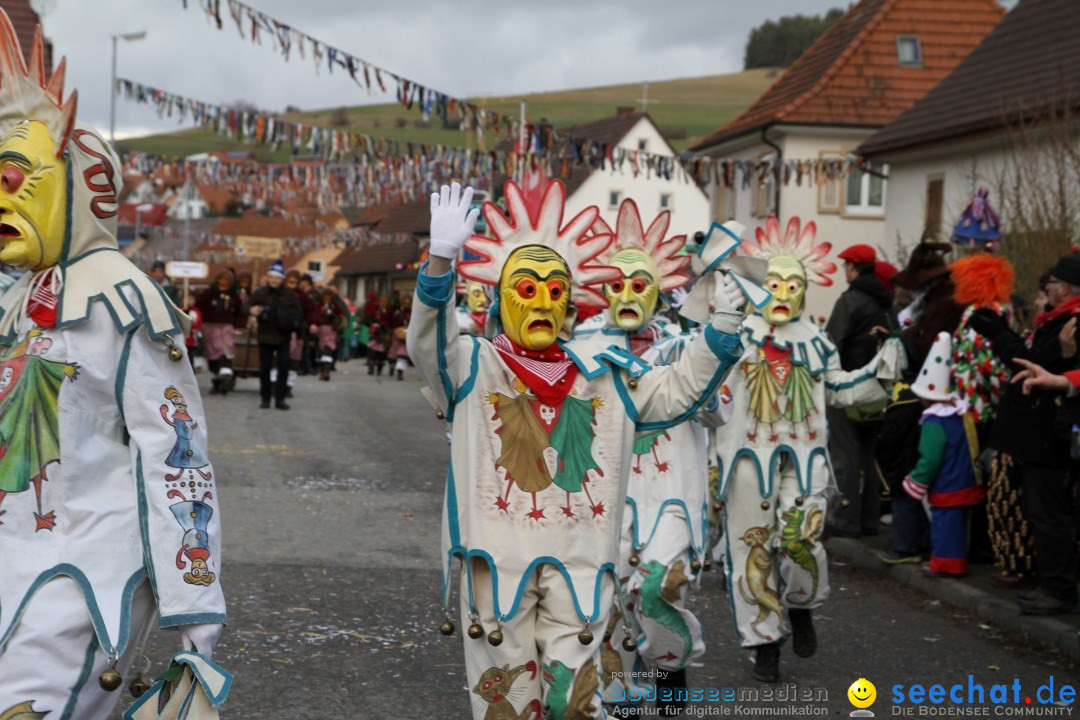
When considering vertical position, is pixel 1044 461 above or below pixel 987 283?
below

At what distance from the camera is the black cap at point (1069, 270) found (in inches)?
321

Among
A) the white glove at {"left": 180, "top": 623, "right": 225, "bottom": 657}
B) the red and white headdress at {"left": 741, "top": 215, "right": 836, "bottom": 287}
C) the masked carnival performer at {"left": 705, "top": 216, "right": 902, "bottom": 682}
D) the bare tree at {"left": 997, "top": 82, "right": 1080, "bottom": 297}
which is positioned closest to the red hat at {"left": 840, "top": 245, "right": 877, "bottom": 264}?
the bare tree at {"left": 997, "top": 82, "right": 1080, "bottom": 297}

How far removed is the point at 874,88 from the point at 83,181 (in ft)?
110

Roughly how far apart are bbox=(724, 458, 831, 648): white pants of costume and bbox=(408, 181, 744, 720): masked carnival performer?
266cm

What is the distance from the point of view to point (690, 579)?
21.7ft

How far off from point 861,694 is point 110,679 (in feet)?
13.3

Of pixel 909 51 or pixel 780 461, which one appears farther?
pixel 909 51

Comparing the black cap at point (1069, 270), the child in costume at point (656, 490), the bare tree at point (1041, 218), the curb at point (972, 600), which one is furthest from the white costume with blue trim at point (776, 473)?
the bare tree at point (1041, 218)

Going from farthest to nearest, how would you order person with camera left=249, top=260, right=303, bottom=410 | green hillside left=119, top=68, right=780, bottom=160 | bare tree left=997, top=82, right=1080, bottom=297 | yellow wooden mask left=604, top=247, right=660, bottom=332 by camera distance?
1. green hillside left=119, top=68, right=780, bottom=160
2. person with camera left=249, top=260, right=303, bottom=410
3. bare tree left=997, top=82, right=1080, bottom=297
4. yellow wooden mask left=604, top=247, right=660, bottom=332

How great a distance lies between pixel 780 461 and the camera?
7754 millimetres

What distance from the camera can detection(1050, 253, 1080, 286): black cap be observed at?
321 inches

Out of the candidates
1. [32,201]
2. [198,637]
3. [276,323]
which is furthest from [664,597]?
[276,323]

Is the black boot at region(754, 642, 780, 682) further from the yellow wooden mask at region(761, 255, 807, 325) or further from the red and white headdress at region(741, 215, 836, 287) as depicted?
the red and white headdress at region(741, 215, 836, 287)

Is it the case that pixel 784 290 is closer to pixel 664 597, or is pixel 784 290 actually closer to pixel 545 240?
pixel 664 597
